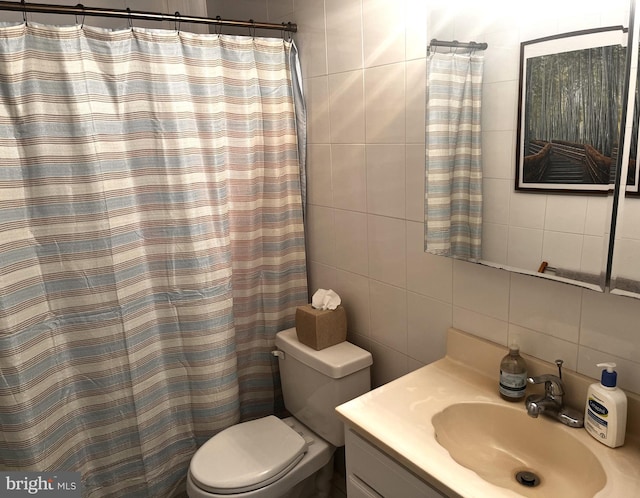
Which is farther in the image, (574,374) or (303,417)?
(303,417)

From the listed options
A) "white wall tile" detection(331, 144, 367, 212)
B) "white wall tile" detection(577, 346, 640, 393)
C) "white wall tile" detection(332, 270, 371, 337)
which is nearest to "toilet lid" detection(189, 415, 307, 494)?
"white wall tile" detection(332, 270, 371, 337)

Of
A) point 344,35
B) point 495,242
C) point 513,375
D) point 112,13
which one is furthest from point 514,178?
point 112,13

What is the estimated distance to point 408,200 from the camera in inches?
64.7

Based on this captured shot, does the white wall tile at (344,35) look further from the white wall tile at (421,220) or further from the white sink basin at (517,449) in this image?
the white sink basin at (517,449)

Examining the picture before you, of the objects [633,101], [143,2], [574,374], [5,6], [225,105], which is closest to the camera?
[633,101]

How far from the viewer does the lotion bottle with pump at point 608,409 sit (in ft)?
3.71

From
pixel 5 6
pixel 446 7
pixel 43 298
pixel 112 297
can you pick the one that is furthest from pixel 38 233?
pixel 446 7

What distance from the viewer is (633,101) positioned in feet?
3.46

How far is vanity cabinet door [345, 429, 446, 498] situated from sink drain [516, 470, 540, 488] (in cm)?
26

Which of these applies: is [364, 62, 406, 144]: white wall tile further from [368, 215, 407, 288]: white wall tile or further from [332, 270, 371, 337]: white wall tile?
[332, 270, 371, 337]: white wall tile

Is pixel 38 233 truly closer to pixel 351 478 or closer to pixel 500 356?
pixel 351 478

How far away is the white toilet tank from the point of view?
180 centimetres

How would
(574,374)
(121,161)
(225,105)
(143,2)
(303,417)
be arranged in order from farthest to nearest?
(143,2) → (303,417) → (225,105) → (121,161) → (574,374)

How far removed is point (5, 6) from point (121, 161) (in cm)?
52
